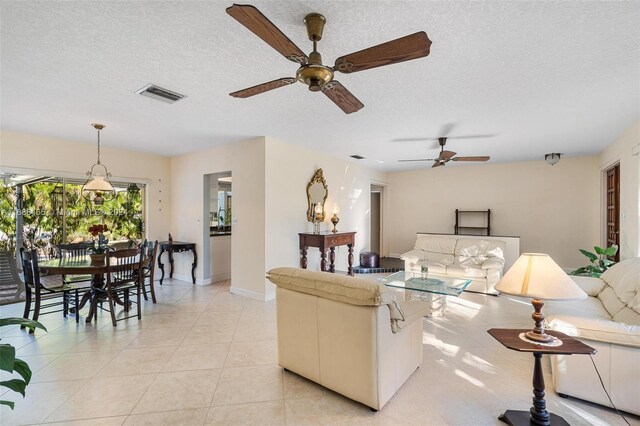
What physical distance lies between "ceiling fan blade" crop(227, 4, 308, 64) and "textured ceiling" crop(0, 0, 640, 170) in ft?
0.86

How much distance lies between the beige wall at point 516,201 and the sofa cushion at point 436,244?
62.5 inches

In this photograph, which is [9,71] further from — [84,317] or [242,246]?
[242,246]

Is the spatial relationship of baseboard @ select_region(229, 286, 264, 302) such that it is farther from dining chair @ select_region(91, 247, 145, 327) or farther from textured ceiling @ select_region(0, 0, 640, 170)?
textured ceiling @ select_region(0, 0, 640, 170)

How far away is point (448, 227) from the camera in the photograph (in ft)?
24.3

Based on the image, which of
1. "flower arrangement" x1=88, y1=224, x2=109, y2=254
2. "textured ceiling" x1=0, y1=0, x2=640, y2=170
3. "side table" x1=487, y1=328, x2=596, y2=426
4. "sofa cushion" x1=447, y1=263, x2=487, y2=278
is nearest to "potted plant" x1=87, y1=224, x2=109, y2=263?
"flower arrangement" x1=88, y1=224, x2=109, y2=254

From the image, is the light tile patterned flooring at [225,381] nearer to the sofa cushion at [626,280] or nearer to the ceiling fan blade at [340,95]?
the sofa cushion at [626,280]

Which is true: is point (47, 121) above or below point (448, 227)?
above

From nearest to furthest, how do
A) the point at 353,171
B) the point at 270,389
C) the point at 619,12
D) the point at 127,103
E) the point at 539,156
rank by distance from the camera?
the point at 619,12, the point at 270,389, the point at 127,103, the point at 539,156, the point at 353,171

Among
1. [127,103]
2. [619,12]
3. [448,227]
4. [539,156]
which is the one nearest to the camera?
[619,12]

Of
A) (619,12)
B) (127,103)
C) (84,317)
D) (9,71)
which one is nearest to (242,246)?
(84,317)

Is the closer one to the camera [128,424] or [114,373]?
[128,424]

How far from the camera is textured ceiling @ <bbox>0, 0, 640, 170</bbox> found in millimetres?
1740

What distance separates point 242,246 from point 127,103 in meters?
2.42

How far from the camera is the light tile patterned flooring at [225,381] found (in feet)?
6.34
